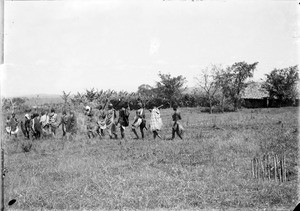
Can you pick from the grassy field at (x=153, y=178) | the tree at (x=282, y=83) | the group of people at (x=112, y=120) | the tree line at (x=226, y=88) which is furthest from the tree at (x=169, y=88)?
the grassy field at (x=153, y=178)

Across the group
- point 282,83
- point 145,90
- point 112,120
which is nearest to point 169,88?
point 145,90

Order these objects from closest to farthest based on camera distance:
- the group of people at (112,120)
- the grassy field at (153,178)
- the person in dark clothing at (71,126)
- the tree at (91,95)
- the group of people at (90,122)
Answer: the grassy field at (153,178) → the group of people at (112,120) → the group of people at (90,122) → the person in dark clothing at (71,126) → the tree at (91,95)

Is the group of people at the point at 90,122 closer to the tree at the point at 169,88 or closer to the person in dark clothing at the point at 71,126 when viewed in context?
the person in dark clothing at the point at 71,126

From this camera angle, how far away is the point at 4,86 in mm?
5676

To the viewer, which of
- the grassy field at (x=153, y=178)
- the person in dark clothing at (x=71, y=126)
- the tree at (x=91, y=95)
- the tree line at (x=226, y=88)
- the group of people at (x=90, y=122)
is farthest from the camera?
the tree line at (x=226, y=88)

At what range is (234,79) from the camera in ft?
109

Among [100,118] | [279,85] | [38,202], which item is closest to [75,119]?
[100,118]

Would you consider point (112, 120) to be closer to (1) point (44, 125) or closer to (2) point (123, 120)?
(2) point (123, 120)

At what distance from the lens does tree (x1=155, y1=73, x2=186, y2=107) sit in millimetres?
34403

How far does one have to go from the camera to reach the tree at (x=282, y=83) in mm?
31984

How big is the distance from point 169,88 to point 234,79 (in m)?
6.96

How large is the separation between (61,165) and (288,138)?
715 cm

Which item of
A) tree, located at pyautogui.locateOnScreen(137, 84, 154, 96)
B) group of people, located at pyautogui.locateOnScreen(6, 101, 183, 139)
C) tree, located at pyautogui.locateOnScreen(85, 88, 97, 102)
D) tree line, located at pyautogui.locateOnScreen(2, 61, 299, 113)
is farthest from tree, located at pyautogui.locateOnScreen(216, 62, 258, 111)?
group of people, located at pyautogui.locateOnScreen(6, 101, 183, 139)

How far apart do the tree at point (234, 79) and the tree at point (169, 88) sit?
489 centimetres
